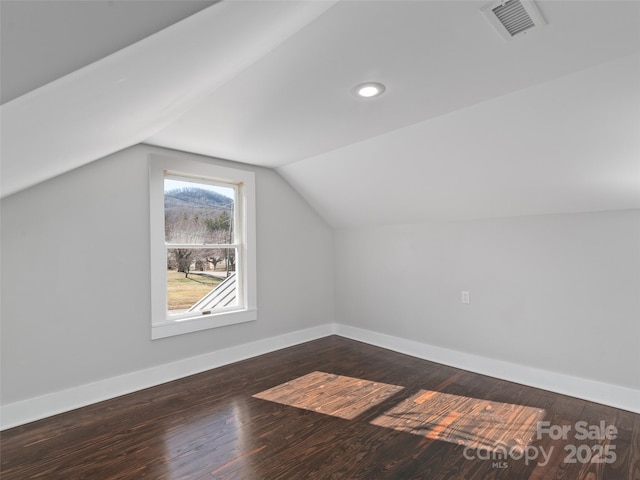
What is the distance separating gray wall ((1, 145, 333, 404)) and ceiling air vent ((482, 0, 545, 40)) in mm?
2806

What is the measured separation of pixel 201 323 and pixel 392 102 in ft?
8.63

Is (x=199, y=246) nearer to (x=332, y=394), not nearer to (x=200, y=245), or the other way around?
(x=200, y=245)

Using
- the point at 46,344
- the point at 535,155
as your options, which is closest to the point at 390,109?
the point at 535,155

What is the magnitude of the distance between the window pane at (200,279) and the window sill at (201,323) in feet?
0.42

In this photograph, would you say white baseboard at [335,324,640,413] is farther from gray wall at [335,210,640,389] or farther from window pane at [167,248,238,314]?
window pane at [167,248,238,314]

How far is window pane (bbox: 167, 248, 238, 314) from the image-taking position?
326 centimetres

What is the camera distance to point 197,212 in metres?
3.45

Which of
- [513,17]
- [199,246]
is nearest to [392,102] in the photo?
[513,17]

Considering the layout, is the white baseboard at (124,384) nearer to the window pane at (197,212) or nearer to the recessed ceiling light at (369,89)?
the window pane at (197,212)

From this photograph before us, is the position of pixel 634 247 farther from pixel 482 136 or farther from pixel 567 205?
pixel 482 136

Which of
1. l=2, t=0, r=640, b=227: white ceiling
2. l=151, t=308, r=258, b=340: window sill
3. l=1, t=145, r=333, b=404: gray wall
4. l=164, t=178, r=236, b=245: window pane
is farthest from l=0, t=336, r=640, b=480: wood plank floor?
l=2, t=0, r=640, b=227: white ceiling

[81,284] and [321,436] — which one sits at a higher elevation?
[81,284]

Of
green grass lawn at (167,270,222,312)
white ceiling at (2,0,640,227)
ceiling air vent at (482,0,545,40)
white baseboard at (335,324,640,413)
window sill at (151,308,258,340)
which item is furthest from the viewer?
green grass lawn at (167,270,222,312)

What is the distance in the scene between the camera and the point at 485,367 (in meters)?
3.15
